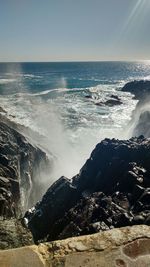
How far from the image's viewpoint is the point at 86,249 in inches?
195

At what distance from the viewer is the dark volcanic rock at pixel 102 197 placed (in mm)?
11453

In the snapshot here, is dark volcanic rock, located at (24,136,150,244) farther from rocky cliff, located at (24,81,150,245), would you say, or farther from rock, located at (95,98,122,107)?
rock, located at (95,98,122,107)

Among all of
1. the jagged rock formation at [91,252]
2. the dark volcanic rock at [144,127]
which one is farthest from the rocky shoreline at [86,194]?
the dark volcanic rock at [144,127]

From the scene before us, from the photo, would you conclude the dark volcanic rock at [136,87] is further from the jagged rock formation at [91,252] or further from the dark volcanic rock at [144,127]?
the jagged rock formation at [91,252]

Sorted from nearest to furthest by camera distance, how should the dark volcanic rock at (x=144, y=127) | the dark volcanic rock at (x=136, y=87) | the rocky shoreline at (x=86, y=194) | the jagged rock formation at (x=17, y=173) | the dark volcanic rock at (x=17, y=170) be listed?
the rocky shoreline at (x=86, y=194), the jagged rock formation at (x=17, y=173), the dark volcanic rock at (x=17, y=170), the dark volcanic rock at (x=144, y=127), the dark volcanic rock at (x=136, y=87)

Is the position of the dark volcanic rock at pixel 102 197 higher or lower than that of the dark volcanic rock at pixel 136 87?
lower

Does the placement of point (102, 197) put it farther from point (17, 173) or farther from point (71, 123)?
point (71, 123)

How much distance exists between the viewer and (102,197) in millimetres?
13094

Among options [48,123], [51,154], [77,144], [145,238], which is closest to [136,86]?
[48,123]

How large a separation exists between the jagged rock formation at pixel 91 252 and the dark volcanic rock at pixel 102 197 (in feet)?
16.8

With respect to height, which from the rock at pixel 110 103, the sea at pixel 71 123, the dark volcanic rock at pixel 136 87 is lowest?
the sea at pixel 71 123

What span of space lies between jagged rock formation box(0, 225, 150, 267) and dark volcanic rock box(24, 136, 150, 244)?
5121mm

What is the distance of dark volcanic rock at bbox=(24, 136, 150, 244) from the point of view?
451 inches

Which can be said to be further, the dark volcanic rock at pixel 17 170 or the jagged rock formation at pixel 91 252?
the dark volcanic rock at pixel 17 170
